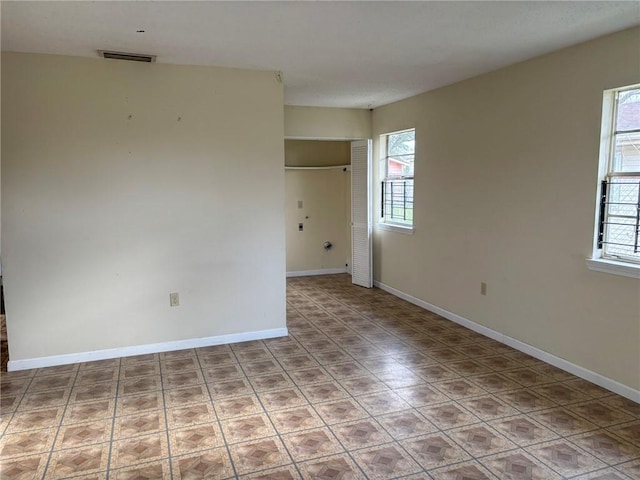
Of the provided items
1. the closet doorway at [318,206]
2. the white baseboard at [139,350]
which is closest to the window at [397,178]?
the closet doorway at [318,206]

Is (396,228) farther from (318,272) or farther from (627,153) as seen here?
(627,153)

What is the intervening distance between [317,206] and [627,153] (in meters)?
4.64

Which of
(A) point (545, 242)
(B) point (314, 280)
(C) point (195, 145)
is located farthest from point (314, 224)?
(A) point (545, 242)

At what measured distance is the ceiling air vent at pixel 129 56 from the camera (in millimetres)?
3521

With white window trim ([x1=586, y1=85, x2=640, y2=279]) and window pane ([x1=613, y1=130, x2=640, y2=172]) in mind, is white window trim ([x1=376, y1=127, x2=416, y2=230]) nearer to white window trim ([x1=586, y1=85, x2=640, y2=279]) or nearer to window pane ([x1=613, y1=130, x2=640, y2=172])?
white window trim ([x1=586, y1=85, x2=640, y2=279])

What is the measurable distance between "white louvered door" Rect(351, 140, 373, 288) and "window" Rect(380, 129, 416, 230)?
212 mm

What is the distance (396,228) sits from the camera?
5.84 meters

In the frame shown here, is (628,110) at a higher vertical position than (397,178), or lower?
higher

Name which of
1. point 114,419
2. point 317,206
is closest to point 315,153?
point 317,206

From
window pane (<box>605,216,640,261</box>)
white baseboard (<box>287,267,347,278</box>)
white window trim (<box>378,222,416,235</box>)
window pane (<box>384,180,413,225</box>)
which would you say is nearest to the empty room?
window pane (<box>605,216,640,261</box>)

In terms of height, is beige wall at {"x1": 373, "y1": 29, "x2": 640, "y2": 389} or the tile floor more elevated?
beige wall at {"x1": 373, "y1": 29, "x2": 640, "y2": 389}

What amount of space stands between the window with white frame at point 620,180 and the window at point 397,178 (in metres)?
2.45

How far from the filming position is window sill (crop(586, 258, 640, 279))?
302cm

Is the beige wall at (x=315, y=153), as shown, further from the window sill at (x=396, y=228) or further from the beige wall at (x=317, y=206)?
the window sill at (x=396, y=228)
